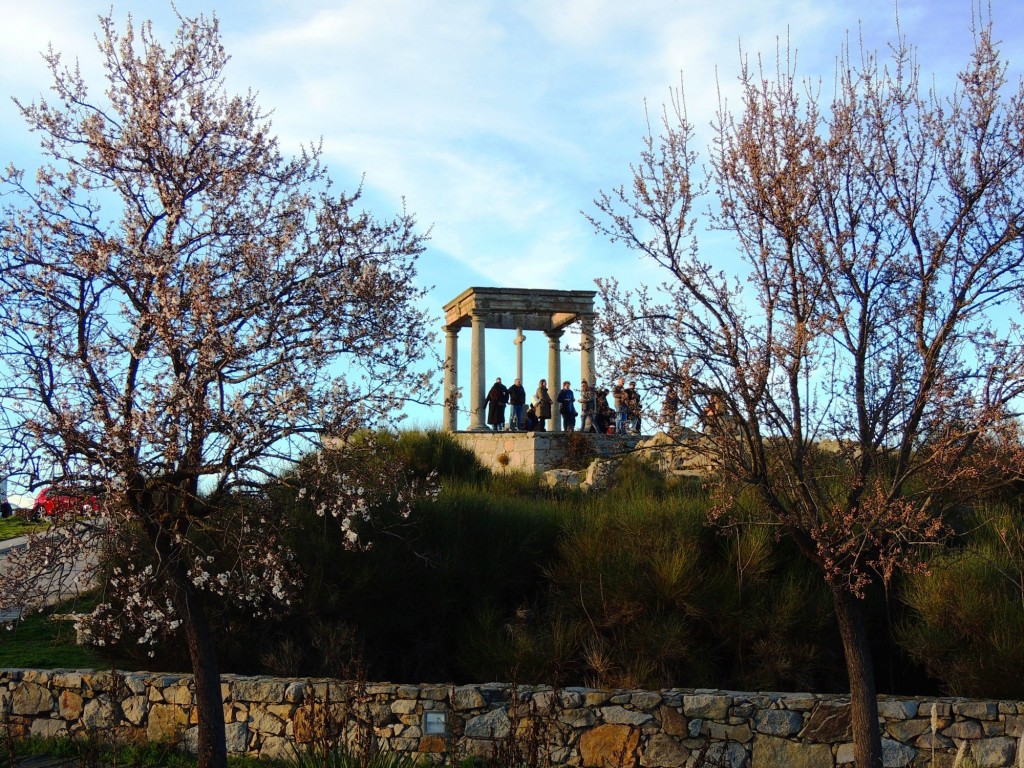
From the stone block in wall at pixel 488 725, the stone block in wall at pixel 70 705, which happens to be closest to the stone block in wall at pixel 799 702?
the stone block in wall at pixel 488 725

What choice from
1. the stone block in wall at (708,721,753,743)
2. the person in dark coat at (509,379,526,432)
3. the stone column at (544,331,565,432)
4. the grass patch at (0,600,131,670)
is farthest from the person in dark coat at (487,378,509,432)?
the stone block in wall at (708,721,753,743)

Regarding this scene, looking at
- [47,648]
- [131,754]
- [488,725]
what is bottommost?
[131,754]

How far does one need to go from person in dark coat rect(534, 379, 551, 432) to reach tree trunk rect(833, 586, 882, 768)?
18718 millimetres

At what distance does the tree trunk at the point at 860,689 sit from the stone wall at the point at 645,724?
0.68m

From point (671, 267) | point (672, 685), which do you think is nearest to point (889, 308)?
point (671, 267)

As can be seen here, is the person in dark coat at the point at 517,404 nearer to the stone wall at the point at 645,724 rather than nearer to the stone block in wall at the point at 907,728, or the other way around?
the stone wall at the point at 645,724

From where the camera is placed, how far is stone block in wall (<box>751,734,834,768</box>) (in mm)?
8781

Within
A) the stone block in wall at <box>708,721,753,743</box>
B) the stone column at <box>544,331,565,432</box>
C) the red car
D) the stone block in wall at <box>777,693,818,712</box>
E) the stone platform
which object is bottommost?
the stone block in wall at <box>708,721,753,743</box>

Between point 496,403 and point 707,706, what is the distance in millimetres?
17807

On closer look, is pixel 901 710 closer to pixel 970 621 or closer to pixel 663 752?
pixel 970 621

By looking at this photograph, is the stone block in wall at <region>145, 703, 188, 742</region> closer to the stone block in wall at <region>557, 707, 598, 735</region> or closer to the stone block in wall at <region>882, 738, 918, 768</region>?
the stone block in wall at <region>557, 707, 598, 735</region>

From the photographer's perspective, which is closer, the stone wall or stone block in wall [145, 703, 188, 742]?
the stone wall

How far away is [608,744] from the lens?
29.6 feet

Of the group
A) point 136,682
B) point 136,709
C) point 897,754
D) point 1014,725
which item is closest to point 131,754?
point 136,709
